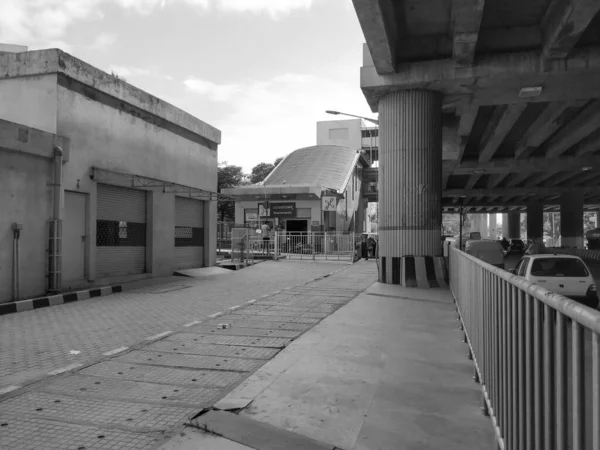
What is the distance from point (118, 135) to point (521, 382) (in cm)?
1379

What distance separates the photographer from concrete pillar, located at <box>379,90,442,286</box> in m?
13.7

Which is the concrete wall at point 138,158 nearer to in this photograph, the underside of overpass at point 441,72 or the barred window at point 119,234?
the barred window at point 119,234

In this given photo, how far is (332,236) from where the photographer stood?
27.7 metres

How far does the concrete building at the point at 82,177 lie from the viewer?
10.7 m

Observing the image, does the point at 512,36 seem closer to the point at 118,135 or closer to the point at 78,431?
the point at 118,135

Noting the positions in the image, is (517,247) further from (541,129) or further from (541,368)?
(541,368)

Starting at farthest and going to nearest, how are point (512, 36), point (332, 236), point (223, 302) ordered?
1. point (332, 236)
2. point (512, 36)
3. point (223, 302)

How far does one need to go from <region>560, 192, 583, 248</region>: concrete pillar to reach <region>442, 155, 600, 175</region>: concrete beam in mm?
13446

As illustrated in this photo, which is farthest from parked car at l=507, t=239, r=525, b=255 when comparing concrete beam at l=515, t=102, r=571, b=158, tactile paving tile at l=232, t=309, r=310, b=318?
tactile paving tile at l=232, t=309, r=310, b=318

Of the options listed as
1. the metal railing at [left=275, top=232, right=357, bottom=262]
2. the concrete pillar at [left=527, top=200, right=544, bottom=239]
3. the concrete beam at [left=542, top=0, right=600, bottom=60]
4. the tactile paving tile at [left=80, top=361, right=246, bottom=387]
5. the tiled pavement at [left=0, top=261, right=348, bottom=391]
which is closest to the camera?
the tactile paving tile at [left=80, top=361, right=246, bottom=387]

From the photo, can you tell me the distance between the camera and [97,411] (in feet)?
14.2

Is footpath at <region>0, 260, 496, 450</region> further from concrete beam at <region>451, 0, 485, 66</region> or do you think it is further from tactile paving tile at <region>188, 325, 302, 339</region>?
concrete beam at <region>451, 0, 485, 66</region>

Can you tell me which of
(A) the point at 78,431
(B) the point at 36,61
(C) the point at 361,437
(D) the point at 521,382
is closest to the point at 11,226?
(B) the point at 36,61

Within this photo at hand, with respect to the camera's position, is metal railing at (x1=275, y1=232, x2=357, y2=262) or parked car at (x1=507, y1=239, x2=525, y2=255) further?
parked car at (x1=507, y1=239, x2=525, y2=255)
